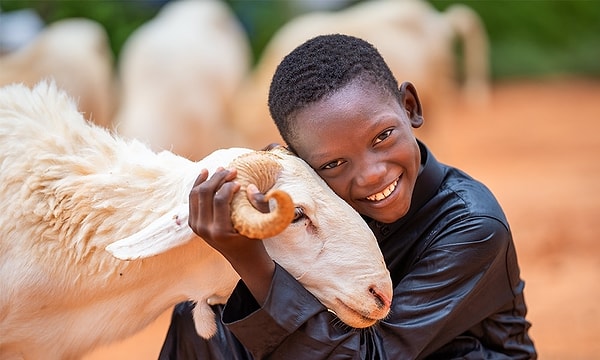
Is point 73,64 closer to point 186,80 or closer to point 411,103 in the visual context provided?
point 186,80

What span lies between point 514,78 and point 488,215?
16.9m

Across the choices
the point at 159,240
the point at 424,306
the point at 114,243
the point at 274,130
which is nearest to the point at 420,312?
the point at 424,306

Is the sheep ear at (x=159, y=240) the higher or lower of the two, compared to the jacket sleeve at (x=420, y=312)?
higher

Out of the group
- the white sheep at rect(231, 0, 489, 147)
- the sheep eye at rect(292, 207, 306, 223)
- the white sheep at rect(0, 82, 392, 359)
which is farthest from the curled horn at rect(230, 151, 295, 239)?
the white sheep at rect(231, 0, 489, 147)

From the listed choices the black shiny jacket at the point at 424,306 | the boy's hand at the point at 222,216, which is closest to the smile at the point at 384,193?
the black shiny jacket at the point at 424,306

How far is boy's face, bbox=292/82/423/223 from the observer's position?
300cm

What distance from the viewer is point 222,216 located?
257cm

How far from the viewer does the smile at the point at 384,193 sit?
10.1 ft

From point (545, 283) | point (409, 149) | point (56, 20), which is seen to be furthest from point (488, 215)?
point (56, 20)

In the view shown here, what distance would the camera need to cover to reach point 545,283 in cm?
673

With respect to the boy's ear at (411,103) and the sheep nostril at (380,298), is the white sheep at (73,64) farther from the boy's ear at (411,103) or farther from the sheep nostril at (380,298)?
the sheep nostril at (380,298)

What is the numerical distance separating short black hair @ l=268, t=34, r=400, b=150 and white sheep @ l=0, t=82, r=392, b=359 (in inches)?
7.3

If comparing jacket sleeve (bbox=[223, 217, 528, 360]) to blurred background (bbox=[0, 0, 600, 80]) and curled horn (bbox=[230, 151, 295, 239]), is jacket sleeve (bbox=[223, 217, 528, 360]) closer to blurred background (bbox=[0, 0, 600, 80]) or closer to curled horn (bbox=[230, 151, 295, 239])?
curled horn (bbox=[230, 151, 295, 239])

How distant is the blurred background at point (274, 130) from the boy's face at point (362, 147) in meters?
0.90
